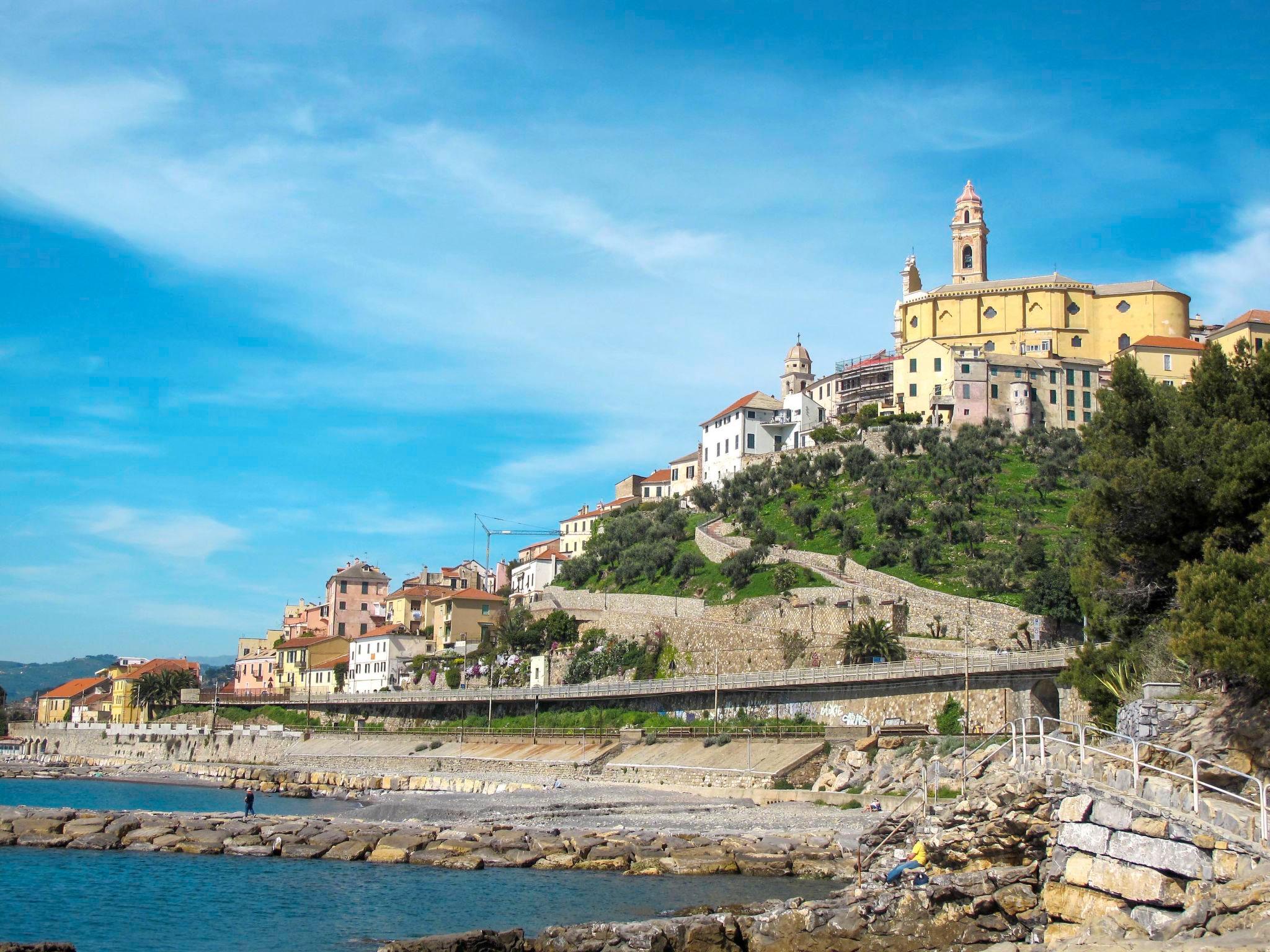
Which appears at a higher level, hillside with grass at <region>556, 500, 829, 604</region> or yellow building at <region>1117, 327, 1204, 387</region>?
yellow building at <region>1117, 327, 1204, 387</region>

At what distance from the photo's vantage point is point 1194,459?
934 inches

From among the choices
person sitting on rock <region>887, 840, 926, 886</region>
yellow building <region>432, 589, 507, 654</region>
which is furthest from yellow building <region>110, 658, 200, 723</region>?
person sitting on rock <region>887, 840, 926, 886</region>

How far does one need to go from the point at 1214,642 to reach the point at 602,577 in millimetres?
70092

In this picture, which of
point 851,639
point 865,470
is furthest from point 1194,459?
point 865,470

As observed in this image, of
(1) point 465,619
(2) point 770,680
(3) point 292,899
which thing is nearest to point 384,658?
(1) point 465,619

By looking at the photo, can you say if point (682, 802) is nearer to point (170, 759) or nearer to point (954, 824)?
point (954, 824)

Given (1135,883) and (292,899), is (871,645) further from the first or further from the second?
(1135,883)

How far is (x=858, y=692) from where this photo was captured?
4816cm

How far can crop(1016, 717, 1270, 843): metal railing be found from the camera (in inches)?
605

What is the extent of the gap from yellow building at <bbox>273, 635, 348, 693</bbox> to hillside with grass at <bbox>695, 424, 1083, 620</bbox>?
34.4 m

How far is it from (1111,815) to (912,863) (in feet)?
13.9

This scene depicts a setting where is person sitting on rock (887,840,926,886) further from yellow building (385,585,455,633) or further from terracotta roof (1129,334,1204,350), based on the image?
yellow building (385,585,455,633)

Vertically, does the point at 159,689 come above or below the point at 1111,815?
below

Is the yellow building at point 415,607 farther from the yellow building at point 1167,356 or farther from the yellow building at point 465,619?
the yellow building at point 1167,356
